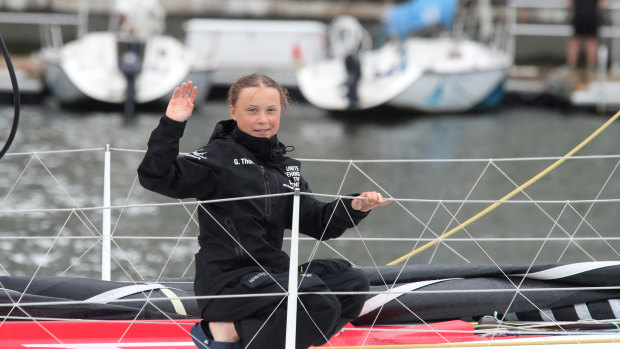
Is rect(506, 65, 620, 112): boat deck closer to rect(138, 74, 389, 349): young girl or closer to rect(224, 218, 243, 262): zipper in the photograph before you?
rect(138, 74, 389, 349): young girl

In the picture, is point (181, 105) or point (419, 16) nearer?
point (181, 105)

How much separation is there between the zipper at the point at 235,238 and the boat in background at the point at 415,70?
13516mm

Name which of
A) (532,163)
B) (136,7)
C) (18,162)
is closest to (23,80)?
(136,7)

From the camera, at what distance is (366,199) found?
2.99 metres

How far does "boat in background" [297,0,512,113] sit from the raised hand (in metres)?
13.6

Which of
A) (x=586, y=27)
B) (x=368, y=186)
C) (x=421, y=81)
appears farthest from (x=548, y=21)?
(x=368, y=186)

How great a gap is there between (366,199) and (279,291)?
1.36 ft

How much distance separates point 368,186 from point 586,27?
360 inches

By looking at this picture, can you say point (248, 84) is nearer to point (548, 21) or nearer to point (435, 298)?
point (435, 298)

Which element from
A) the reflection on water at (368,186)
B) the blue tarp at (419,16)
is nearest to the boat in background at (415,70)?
the blue tarp at (419,16)

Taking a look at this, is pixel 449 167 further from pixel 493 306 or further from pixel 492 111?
pixel 493 306

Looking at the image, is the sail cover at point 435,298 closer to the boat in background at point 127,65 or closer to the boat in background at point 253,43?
the boat in background at point 127,65

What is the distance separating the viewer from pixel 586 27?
1784 centimetres

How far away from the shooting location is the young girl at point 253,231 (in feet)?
9.73
